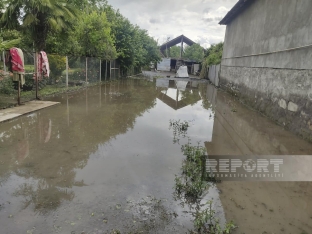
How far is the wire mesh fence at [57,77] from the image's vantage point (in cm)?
988

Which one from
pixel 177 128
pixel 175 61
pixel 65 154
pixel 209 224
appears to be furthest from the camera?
pixel 175 61

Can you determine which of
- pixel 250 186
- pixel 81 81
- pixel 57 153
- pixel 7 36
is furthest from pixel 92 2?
pixel 250 186

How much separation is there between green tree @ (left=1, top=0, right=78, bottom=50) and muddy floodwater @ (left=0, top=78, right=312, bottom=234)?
527 cm

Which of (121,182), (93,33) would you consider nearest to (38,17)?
(93,33)

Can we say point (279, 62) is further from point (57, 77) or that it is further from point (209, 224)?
point (57, 77)

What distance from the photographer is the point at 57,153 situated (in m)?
4.97

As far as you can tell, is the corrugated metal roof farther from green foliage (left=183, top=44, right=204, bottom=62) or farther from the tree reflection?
green foliage (left=183, top=44, right=204, bottom=62)

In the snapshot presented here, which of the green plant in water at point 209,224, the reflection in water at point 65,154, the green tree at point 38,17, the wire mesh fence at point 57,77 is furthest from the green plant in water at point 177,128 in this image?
the green tree at point 38,17

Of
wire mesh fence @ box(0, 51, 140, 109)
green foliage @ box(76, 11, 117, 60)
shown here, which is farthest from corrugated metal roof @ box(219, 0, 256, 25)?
wire mesh fence @ box(0, 51, 140, 109)

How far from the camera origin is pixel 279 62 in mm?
9250

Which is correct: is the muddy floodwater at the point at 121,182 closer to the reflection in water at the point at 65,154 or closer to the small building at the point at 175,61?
the reflection in water at the point at 65,154

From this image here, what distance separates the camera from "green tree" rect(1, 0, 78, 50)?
10.4 meters

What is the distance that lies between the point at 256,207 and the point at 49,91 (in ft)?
36.6

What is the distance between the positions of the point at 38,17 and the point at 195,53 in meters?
40.8
